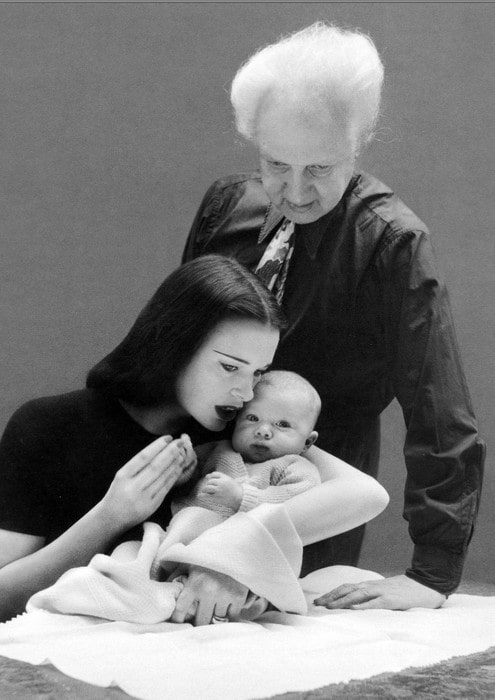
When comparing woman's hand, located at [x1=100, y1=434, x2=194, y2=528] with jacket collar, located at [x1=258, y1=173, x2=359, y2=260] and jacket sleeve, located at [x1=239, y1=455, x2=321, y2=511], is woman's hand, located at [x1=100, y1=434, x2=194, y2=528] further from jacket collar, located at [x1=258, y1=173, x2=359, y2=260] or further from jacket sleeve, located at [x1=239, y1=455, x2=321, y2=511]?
jacket collar, located at [x1=258, y1=173, x2=359, y2=260]

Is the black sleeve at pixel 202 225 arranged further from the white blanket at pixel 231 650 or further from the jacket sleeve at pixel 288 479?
the white blanket at pixel 231 650

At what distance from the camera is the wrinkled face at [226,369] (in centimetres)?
213

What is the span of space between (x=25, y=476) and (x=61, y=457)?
85mm

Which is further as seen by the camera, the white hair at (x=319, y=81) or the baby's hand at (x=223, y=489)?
the white hair at (x=319, y=81)

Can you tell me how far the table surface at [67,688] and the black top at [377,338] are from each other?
0.50 meters

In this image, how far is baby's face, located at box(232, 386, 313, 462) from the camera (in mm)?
2146

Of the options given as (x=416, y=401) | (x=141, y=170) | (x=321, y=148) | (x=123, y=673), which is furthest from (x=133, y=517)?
(x=141, y=170)

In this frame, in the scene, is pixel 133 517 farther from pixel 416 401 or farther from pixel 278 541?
pixel 416 401

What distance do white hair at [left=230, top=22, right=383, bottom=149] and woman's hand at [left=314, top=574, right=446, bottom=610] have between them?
97cm

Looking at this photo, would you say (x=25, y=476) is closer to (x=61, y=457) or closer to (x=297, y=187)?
(x=61, y=457)

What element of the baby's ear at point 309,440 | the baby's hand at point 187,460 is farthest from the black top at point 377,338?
the baby's hand at point 187,460

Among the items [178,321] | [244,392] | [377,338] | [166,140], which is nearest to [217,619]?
[244,392]

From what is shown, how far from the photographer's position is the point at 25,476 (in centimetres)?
217

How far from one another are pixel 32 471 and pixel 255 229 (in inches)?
32.0
